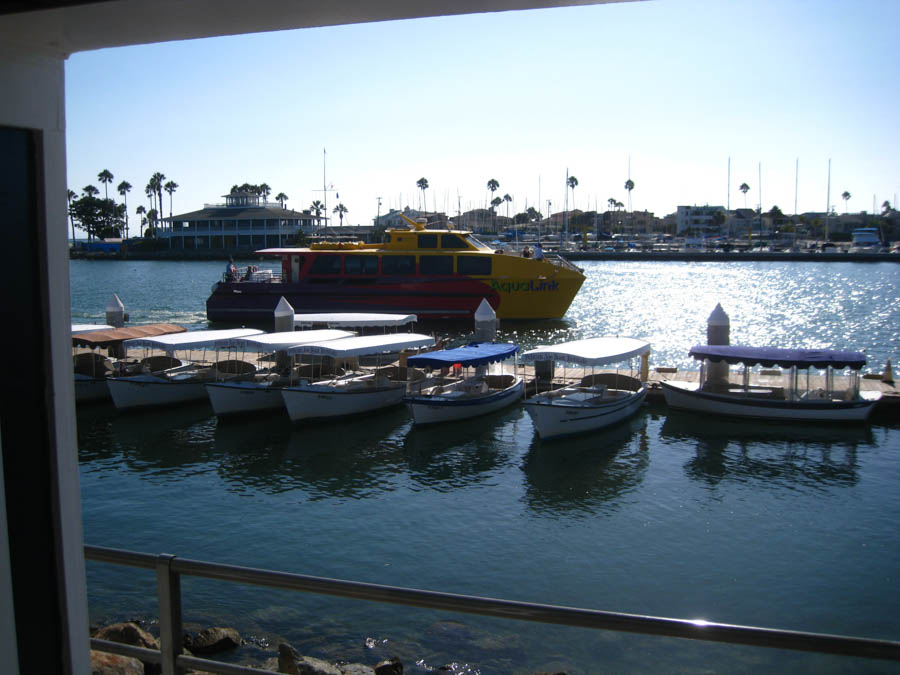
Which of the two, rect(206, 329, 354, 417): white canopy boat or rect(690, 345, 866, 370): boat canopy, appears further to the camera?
rect(206, 329, 354, 417): white canopy boat

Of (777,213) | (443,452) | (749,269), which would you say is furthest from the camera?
(777,213)

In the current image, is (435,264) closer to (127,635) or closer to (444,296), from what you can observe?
(444,296)

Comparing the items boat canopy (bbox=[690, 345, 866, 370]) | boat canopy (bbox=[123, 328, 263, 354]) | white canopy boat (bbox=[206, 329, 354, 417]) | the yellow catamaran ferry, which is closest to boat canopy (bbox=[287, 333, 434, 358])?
white canopy boat (bbox=[206, 329, 354, 417])

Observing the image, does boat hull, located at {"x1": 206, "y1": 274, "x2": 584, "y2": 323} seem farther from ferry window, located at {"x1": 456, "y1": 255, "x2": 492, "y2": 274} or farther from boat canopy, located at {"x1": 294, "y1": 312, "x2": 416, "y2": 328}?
boat canopy, located at {"x1": 294, "y1": 312, "x2": 416, "y2": 328}

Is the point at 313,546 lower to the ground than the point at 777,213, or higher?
lower

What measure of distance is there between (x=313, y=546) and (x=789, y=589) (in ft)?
26.4

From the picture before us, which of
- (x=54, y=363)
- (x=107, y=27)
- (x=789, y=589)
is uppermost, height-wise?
(x=107, y=27)

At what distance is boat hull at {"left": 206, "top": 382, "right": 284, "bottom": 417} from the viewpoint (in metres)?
22.7

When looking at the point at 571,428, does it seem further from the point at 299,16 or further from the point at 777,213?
the point at 777,213

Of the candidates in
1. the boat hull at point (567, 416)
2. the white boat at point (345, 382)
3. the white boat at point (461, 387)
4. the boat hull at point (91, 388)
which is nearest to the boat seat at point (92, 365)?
the boat hull at point (91, 388)

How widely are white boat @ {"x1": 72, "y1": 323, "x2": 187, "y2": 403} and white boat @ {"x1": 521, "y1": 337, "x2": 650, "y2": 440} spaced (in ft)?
44.0

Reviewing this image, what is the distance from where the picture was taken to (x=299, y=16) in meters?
2.32

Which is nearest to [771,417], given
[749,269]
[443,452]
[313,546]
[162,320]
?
[443,452]

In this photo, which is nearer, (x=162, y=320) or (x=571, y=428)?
(x=571, y=428)
